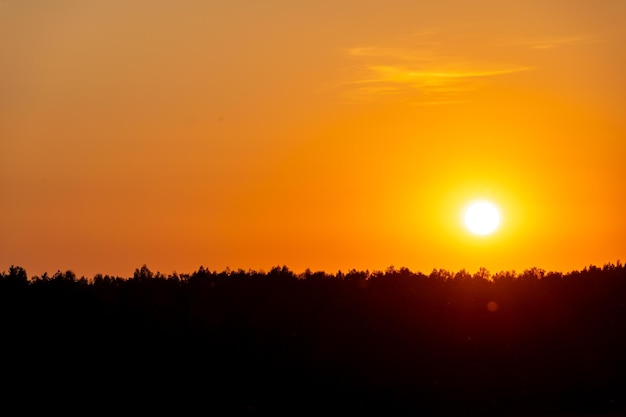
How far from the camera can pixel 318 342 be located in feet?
116

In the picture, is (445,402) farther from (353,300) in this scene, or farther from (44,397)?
(44,397)

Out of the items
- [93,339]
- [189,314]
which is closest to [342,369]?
[189,314]

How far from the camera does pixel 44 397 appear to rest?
102ft

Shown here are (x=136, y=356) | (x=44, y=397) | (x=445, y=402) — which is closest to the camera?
(x=44, y=397)

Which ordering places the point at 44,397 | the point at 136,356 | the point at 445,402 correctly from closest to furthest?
the point at 44,397
the point at 136,356
the point at 445,402

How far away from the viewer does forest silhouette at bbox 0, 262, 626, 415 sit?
3253 cm

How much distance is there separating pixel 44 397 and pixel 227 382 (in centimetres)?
499

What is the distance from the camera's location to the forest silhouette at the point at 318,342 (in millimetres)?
32531

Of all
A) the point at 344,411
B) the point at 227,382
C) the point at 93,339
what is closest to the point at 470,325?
the point at 344,411

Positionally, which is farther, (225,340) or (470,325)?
(470,325)

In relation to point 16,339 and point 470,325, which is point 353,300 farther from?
point 16,339

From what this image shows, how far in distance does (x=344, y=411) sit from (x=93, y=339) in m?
7.00

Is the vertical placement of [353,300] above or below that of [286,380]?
above

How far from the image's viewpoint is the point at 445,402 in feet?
117
